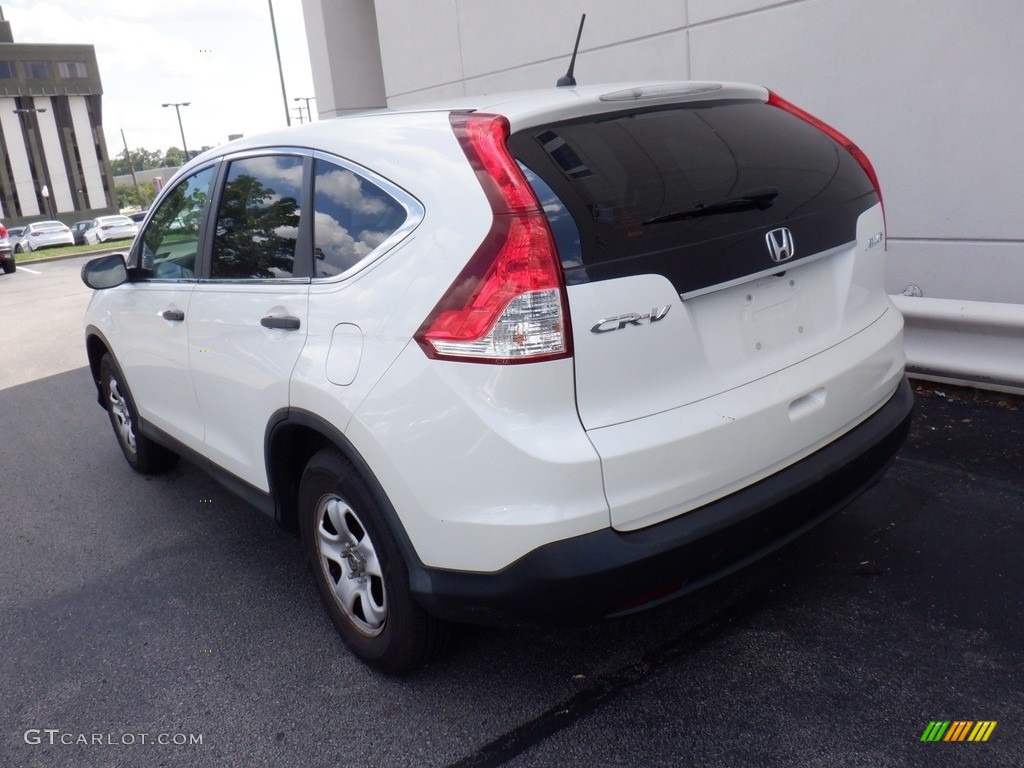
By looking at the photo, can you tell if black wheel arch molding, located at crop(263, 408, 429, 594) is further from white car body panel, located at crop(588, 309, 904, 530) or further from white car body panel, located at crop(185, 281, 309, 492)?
white car body panel, located at crop(588, 309, 904, 530)

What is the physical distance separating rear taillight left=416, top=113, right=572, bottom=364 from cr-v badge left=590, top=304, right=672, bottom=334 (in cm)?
9

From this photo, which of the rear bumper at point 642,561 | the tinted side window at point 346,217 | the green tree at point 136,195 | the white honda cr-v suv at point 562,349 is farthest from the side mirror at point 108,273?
the green tree at point 136,195

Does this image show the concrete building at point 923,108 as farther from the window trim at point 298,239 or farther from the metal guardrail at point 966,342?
the window trim at point 298,239

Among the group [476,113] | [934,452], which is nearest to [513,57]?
[934,452]

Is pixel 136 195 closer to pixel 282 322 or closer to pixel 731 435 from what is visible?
pixel 282 322

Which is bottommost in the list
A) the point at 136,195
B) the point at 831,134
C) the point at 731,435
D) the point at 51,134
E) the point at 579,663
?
the point at 136,195

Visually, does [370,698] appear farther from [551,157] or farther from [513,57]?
[513,57]

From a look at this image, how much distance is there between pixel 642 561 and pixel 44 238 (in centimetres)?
4275

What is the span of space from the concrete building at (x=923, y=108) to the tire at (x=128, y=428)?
4307 mm

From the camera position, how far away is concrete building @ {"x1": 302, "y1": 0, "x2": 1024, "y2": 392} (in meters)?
4.98

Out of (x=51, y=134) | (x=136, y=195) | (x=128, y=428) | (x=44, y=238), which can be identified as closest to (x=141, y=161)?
(x=136, y=195)

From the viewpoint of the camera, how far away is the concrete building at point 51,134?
249ft

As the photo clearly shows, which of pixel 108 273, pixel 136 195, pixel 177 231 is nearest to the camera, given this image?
pixel 177 231

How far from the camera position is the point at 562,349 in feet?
7.52
